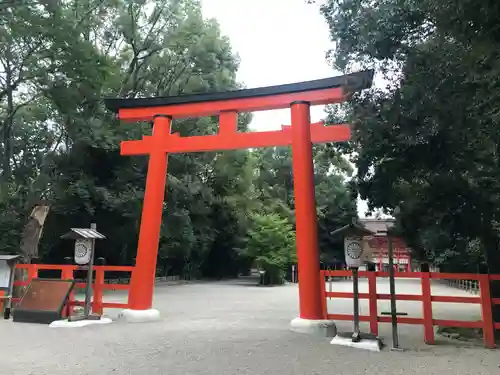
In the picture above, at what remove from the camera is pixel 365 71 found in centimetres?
719

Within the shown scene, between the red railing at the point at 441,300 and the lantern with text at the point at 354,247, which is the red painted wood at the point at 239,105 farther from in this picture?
the red railing at the point at 441,300

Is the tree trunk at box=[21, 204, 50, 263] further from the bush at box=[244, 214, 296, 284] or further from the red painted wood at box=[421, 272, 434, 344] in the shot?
the bush at box=[244, 214, 296, 284]

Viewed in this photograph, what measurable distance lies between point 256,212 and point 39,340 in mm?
20587

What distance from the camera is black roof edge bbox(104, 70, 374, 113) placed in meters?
7.39

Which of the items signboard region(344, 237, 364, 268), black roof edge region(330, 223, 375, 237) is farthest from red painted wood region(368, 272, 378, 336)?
black roof edge region(330, 223, 375, 237)

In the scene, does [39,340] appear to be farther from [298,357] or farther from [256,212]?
[256,212]

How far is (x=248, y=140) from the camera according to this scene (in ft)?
27.8

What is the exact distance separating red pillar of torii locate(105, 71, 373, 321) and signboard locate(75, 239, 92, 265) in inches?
40.3

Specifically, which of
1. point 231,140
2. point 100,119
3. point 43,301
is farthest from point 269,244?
point 43,301

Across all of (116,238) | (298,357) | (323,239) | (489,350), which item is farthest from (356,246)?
(323,239)

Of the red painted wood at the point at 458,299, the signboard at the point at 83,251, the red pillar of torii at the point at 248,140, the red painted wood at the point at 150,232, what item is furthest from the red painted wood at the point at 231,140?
the red painted wood at the point at 458,299

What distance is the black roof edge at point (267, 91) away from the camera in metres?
7.39

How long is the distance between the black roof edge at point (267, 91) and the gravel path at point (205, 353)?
462 cm

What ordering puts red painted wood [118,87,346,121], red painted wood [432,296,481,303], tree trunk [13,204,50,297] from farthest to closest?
tree trunk [13,204,50,297] < red painted wood [118,87,346,121] < red painted wood [432,296,481,303]
